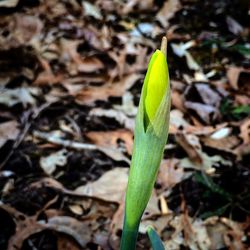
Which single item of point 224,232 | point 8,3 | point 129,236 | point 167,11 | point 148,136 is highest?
point 148,136

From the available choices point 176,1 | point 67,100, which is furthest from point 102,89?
point 176,1

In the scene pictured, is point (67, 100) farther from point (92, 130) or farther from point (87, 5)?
point (87, 5)

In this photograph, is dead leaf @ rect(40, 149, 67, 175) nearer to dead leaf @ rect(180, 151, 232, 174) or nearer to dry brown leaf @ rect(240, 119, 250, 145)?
→ dead leaf @ rect(180, 151, 232, 174)

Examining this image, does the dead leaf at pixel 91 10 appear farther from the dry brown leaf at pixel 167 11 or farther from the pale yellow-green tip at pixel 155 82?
the pale yellow-green tip at pixel 155 82

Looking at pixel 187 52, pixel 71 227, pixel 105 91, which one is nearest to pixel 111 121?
pixel 105 91

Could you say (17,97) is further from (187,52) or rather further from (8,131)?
(187,52)

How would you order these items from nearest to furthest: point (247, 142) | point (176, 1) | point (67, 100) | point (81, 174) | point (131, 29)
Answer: point (81, 174) → point (247, 142) → point (67, 100) → point (131, 29) → point (176, 1)

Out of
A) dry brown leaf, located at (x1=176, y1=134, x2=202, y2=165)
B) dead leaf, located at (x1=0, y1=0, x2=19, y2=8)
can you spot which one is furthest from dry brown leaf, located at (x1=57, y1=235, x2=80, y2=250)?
dead leaf, located at (x1=0, y1=0, x2=19, y2=8)

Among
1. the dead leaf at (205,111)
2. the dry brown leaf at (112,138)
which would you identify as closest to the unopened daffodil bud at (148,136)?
the dry brown leaf at (112,138)
